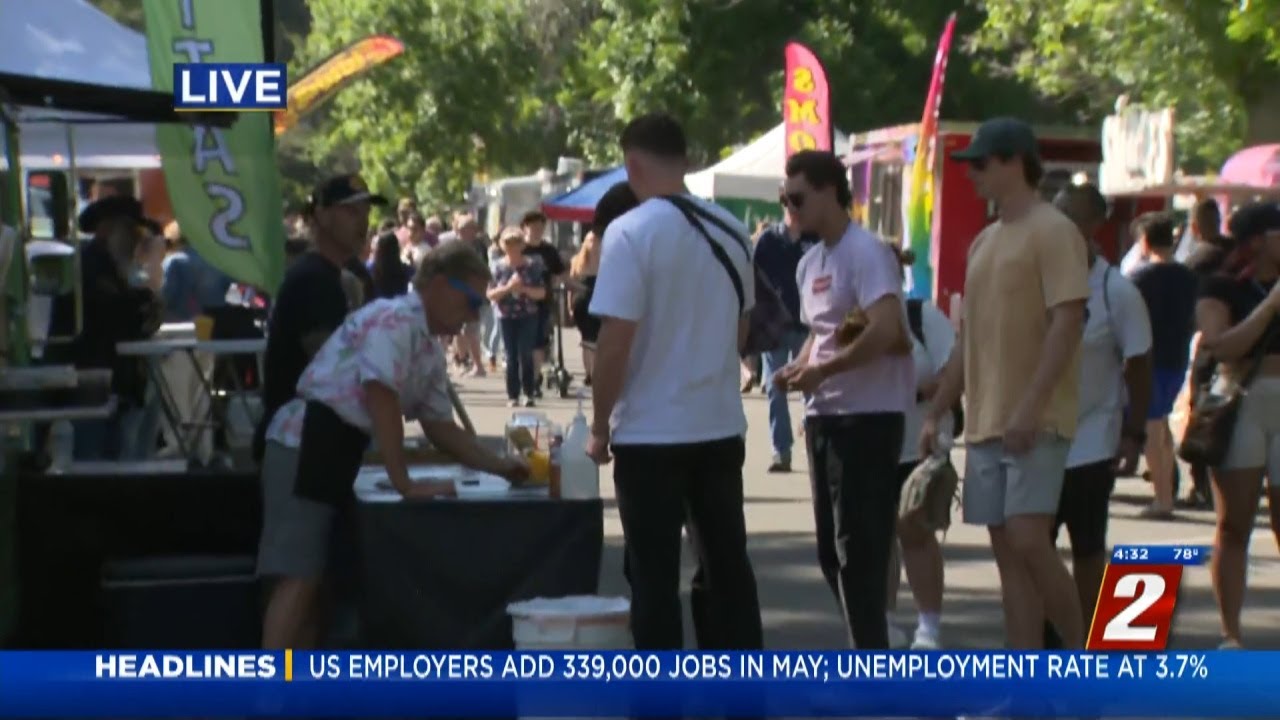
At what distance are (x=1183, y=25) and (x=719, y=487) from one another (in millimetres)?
20056

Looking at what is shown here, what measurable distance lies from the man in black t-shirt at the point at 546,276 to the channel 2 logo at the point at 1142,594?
1797 cm

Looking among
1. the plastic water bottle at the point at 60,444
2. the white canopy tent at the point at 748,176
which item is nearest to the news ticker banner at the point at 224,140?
the plastic water bottle at the point at 60,444

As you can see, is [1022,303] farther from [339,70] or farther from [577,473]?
[339,70]

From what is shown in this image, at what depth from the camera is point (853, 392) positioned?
25.9ft

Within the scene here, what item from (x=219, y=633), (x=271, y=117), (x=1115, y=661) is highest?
(x=271, y=117)

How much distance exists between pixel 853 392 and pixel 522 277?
1493 cm

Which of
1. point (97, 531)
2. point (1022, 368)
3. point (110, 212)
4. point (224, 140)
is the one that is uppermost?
point (224, 140)

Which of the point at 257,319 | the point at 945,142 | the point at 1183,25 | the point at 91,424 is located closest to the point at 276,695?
the point at 91,424

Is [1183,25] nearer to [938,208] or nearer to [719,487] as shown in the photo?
[938,208]

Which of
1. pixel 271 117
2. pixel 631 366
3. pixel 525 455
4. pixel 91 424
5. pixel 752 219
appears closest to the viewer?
pixel 631 366

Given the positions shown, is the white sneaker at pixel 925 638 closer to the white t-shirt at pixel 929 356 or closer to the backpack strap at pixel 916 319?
the white t-shirt at pixel 929 356

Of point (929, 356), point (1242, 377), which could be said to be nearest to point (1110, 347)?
point (1242, 377)

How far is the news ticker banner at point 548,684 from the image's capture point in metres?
4.95

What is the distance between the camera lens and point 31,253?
13.3 m
